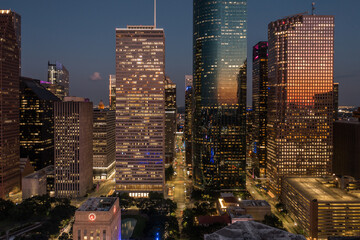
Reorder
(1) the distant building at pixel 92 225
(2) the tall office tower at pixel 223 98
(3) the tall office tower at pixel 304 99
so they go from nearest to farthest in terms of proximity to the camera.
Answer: (1) the distant building at pixel 92 225 → (3) the tall office tower at pixel 304 99 → (2) the tall office tower at pixel 223 98

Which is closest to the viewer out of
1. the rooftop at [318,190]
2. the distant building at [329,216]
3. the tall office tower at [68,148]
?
the distant building at [329,216]

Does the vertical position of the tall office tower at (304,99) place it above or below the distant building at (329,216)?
above

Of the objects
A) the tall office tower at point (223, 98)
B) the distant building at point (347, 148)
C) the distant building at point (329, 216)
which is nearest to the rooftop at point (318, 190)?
the distant building at point (329, 216)

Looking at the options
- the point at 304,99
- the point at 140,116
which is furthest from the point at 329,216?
the point at 140,116

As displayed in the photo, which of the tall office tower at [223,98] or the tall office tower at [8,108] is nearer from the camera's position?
the tall office tower at [8,108]

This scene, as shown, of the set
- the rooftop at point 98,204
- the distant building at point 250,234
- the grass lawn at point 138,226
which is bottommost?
the grass lawn at point 138,226

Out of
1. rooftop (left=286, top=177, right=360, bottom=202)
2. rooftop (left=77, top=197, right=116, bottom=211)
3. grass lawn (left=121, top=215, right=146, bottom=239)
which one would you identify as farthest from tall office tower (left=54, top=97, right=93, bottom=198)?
rooftop (left=286, top=177, right=360, bottom=202)

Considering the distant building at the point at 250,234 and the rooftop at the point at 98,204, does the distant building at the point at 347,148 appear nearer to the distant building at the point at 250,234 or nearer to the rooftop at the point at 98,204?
the rooftop at the point at 98,204
